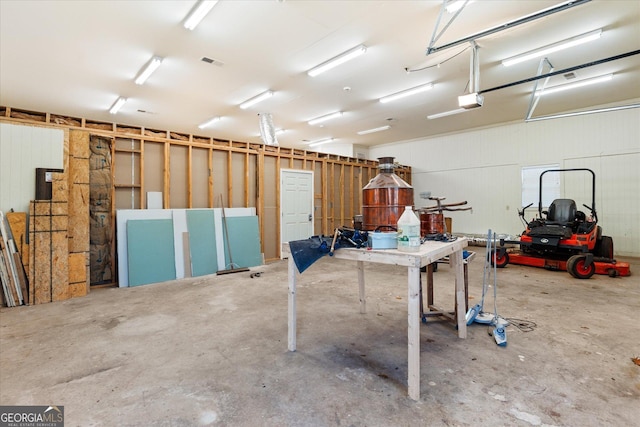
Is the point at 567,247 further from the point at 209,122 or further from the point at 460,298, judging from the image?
the point at 209,122

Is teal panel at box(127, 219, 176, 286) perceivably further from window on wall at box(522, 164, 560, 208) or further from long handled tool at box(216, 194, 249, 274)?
window on wall at box(522, 164, 560, 208)

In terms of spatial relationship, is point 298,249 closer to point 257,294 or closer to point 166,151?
point 257,294

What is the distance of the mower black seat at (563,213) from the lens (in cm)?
572

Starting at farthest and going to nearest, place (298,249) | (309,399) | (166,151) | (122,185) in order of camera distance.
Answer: (166,151) → (122,185) → (298,249) → (309,399)

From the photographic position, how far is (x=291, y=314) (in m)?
2.53

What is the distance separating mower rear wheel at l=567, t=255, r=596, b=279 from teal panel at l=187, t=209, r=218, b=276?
6196 mm

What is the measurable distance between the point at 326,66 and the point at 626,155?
735 cm

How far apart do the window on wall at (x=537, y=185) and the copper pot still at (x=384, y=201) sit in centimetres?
770

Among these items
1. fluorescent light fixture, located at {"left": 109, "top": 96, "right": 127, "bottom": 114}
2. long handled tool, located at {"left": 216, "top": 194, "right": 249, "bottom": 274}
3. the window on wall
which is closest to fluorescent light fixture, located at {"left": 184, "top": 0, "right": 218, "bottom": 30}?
long handled tool, located at {"left": 216, "top": 194, "right": 249, "bottom": 274}

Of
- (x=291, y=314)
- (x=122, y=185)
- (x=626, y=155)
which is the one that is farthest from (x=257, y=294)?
(x=626, y=155)

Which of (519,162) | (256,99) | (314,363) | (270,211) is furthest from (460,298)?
(519,162)

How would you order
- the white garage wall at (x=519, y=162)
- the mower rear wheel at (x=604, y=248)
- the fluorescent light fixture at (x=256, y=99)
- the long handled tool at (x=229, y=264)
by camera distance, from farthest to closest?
1. the white garage wall at (x=519, y=162)
2. the fluorescent light fixture at (x=256, y=99)
3. the mower rear wheel at (x=604, y=248)
4. the long handled tool at (x=229, y=264)

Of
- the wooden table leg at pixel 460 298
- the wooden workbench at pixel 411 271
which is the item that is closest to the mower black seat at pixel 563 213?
the wooden table leg at pixel 460 298

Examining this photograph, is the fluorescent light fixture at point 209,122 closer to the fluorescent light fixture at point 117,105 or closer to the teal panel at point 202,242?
the fluorescent light fixture at point 117,105
